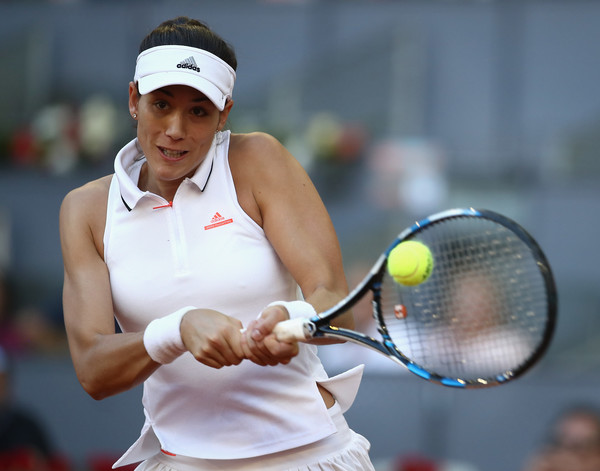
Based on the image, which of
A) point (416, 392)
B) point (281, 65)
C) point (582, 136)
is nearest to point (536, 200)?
point (582, 136)

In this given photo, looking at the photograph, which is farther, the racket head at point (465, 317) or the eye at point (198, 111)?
the eye at point (198, 111)

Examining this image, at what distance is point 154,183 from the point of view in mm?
2084

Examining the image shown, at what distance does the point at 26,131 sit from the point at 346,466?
497cm

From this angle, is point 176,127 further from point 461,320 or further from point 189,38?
point 461,320

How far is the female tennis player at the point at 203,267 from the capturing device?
195cm

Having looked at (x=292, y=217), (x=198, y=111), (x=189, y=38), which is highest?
(x=189, y=38)

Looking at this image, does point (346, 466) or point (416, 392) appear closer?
point (346, 466)

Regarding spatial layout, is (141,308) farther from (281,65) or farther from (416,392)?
(281,65)

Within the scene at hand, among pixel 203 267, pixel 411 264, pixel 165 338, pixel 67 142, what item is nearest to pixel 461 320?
pixel 411 264

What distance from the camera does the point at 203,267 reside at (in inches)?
77.2

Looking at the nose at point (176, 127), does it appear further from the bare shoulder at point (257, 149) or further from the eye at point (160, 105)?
the bare shoulder at point (257, 149)

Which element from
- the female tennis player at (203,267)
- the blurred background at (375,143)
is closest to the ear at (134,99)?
the female tennis player at (203,267)

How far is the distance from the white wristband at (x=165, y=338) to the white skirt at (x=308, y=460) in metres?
0.27

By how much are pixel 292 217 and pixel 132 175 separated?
38cm
